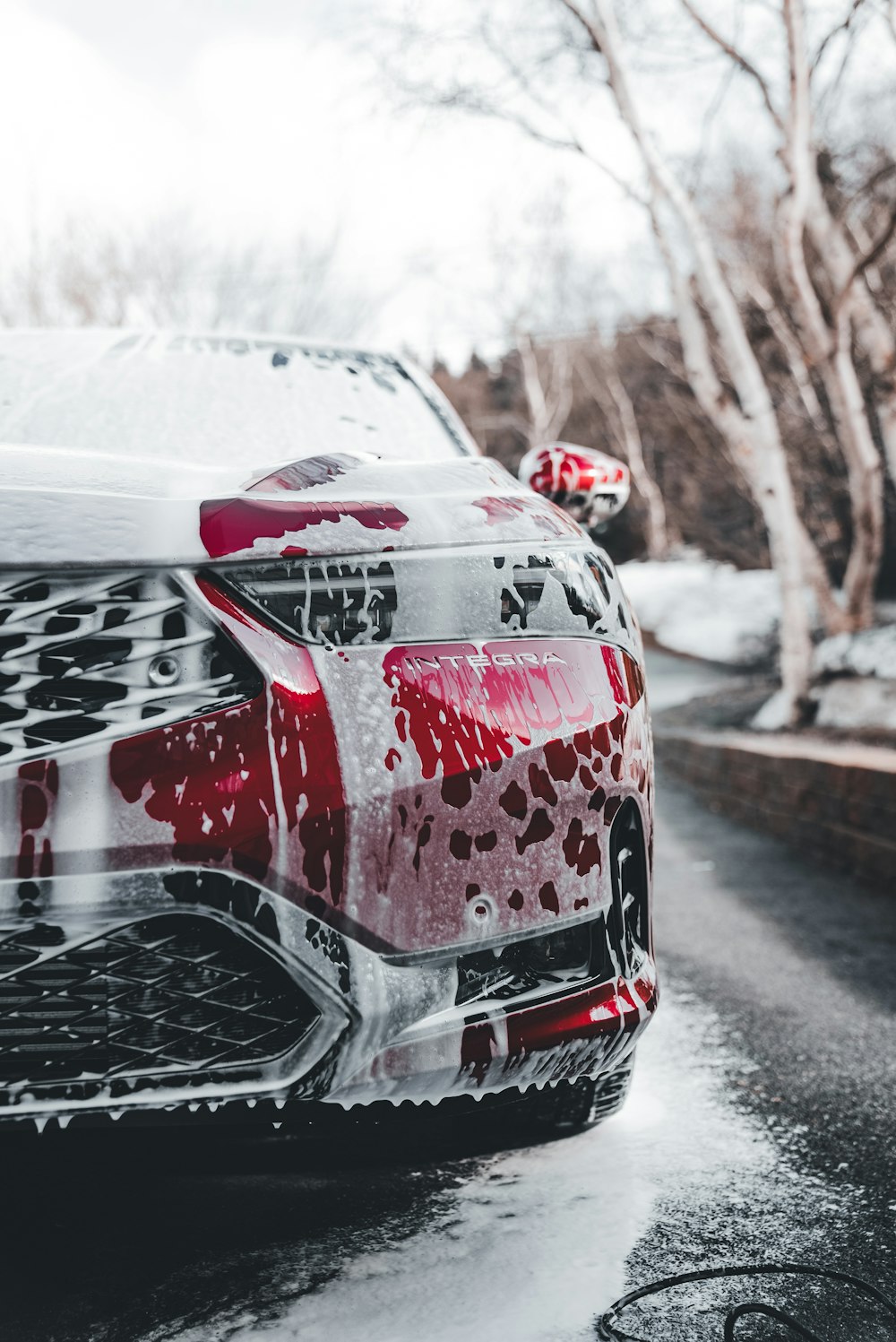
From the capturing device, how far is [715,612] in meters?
19.2

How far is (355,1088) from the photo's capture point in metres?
1.48

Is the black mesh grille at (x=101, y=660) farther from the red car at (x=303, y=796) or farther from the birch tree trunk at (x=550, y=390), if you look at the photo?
the birch tree trunk at (x=550, y=390)

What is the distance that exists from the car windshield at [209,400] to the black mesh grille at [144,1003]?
46.1 inches

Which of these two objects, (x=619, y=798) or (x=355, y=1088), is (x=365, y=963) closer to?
(x=355, y=1088)

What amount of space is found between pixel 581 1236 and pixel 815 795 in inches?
172

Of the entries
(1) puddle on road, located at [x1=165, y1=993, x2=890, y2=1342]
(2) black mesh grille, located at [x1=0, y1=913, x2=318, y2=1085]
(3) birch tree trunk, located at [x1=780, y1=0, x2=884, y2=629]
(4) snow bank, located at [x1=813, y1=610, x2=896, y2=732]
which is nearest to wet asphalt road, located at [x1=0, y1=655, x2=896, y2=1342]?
(1) puddle on road, located at [x1=165, y1=993, x2=890, y2=1342]

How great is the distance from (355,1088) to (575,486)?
1.54m

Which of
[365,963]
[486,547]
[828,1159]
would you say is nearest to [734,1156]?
[828,1159]

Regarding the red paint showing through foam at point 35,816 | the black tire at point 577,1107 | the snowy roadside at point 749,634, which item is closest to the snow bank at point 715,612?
the snowy roadside at point 749,634

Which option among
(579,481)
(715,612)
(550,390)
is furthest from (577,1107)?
(550,390)

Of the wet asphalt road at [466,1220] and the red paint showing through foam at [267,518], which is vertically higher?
the red paint showing through foam at [267,518]

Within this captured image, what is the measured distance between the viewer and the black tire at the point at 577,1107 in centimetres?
198

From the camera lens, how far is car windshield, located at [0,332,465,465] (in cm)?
246

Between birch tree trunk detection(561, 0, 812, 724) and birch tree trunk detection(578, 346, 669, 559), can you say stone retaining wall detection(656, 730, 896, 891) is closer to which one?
birch tree trunk detection(561, 0, 812, 724)
